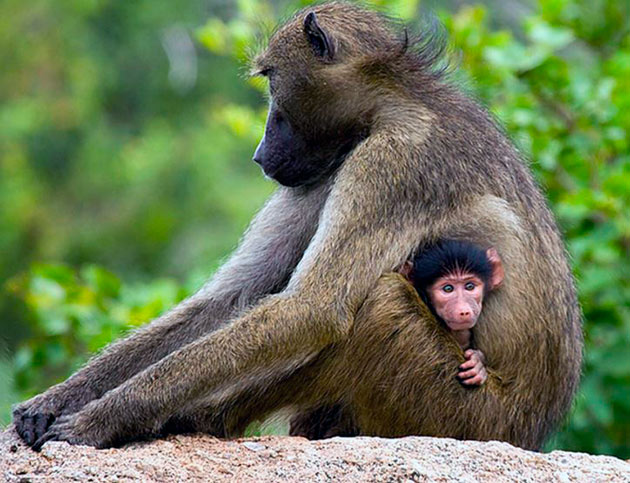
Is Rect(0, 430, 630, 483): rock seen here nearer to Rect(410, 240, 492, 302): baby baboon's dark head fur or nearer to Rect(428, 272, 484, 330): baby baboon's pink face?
Rect(428, 272, 484, 330): baby baboon's pink face

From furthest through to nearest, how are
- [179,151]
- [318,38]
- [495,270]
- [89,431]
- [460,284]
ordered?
[179,151] → [318,38] → [495,270] → [460,284] → [89,431]

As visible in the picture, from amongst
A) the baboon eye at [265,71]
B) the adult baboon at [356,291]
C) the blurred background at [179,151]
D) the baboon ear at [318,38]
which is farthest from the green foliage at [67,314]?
the baboon ear at [318,38]

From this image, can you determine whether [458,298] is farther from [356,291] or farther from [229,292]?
[229,292]

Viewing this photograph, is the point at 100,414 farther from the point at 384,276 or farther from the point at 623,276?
the point at 623,276

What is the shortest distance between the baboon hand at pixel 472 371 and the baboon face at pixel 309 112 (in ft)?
3.08

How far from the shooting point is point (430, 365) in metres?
4.34

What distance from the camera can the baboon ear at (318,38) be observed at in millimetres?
4770

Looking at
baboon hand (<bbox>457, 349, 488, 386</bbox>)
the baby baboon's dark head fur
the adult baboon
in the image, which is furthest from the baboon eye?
baboon hand (<bbox>457, 349, 488, 386</bbox>)

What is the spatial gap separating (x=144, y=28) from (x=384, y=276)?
18.2m

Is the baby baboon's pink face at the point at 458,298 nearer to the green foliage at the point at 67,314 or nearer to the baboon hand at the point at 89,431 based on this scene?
the baboon hand at the point at 89,431

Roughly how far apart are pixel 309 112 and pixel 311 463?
1639 mm

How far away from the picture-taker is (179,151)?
18.8 m

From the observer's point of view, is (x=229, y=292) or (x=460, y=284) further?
(x=229, y=292)

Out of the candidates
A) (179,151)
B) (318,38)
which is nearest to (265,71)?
(318,38)
